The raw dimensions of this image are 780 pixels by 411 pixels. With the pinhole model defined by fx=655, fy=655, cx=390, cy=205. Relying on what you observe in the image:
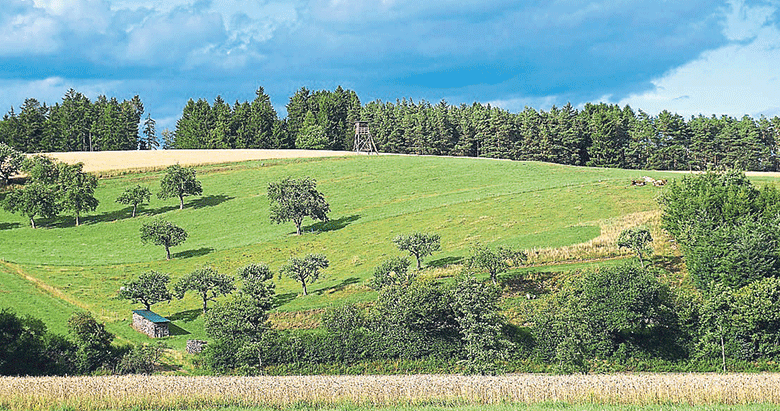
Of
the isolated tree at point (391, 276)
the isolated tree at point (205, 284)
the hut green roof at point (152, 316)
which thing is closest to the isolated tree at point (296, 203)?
the isolated tree at point (205, 284)

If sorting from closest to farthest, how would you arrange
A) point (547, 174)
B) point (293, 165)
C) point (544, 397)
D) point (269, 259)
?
1. point (544, 397)
2. point (269, 259)
3. point (547, 174)
4. point (293, 165)

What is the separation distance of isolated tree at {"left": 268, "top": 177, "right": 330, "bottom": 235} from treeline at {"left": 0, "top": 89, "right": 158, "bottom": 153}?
11608 centimetres

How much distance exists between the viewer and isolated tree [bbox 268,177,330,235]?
8619cm

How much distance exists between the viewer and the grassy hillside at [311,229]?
2613 inches

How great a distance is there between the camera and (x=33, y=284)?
70.9 m

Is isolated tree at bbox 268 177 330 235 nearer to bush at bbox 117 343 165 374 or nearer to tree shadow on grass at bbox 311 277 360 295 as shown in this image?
tree shadow on grass at bbox 311 277 360 295

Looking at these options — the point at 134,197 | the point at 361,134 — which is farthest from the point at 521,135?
the point at 134,197

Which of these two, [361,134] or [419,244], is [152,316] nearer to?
[419,244]

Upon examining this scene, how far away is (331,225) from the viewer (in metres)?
90.2

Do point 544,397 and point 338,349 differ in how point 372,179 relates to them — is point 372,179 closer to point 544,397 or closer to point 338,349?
point 338,349

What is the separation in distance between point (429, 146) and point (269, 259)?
121 m

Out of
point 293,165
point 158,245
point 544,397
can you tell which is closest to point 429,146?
point 293,165

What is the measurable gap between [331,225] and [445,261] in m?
26.4

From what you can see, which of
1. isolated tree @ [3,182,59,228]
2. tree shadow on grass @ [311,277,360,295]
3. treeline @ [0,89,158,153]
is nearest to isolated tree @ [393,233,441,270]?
tree shadow on grass @ [311,277,360,295]
